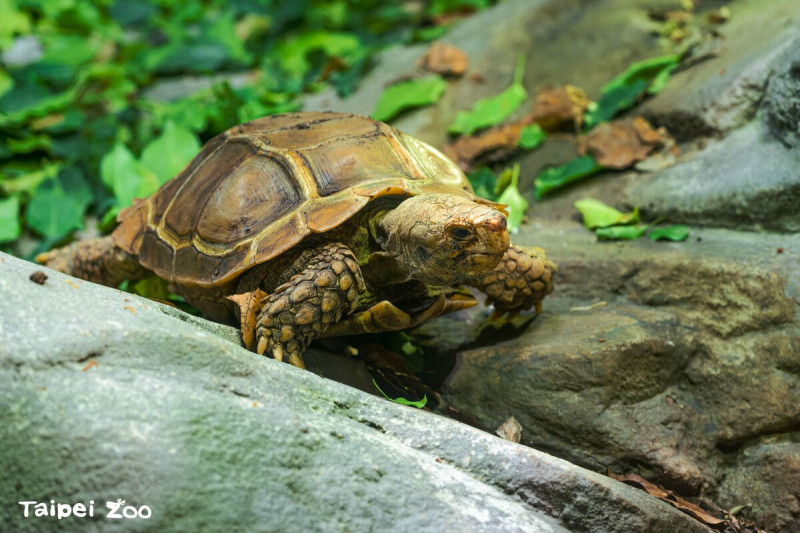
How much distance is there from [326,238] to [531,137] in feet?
8.79

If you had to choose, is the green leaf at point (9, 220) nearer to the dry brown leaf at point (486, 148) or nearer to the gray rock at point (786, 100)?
the dry brown leaf at point (486, 148)

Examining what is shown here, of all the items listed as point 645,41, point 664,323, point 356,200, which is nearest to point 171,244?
point 356,200

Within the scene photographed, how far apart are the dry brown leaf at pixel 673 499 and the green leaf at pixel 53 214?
13.1 feet

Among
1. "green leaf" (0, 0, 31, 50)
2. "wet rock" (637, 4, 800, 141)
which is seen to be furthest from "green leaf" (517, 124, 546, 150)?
"green leaf" (0, 0, 31, 50)

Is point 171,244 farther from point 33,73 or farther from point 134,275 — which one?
point 33,73

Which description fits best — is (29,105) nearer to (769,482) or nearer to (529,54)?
(529,54)

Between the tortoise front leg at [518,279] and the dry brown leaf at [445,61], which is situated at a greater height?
the dry brown leaf at [445,61]

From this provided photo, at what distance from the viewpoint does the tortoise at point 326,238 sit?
8.71ft

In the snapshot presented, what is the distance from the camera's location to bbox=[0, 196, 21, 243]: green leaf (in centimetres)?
466

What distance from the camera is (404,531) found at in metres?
1.82

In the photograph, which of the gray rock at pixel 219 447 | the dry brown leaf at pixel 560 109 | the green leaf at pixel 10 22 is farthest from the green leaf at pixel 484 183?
the green leaf at pixel 10 22

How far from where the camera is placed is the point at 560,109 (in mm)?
5102

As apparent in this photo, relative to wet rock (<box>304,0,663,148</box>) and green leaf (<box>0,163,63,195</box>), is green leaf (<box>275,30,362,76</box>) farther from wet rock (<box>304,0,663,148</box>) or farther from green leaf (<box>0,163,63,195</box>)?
green leaf (<box>0,163,63,195</box>)

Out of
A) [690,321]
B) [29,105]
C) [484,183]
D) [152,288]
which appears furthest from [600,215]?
[29,105]
